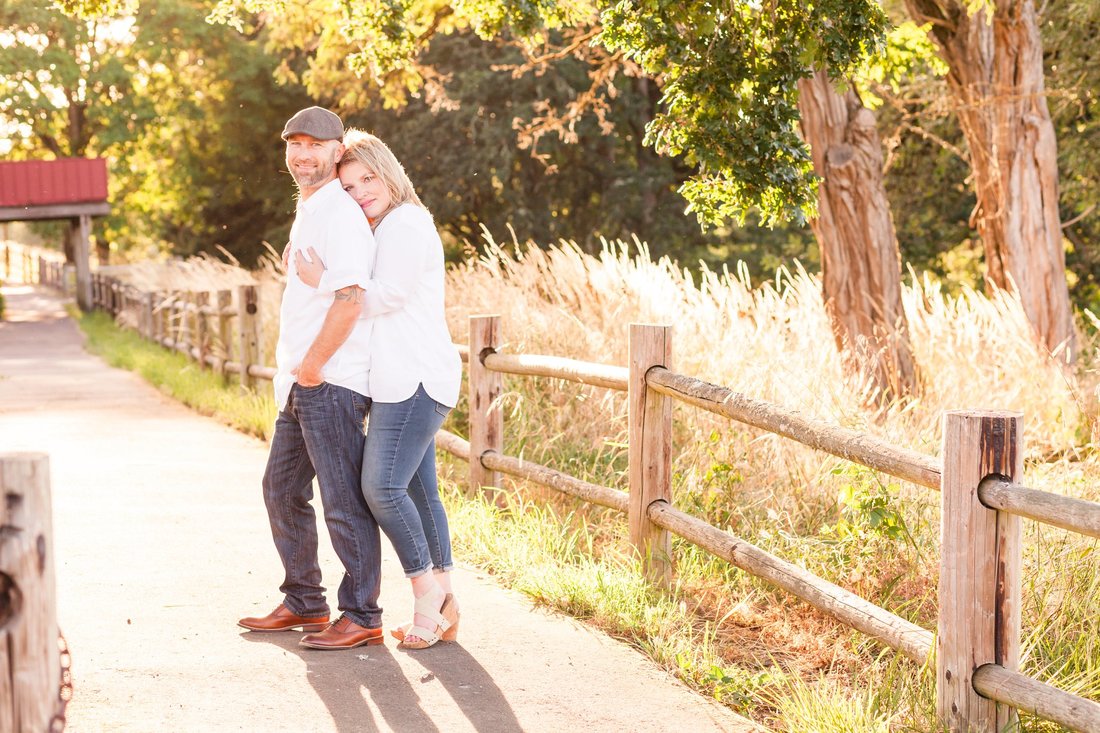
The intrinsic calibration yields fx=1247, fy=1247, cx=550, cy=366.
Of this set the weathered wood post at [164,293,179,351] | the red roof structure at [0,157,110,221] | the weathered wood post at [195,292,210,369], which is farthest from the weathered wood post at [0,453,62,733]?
the red roof structure at [0,157,110,221]

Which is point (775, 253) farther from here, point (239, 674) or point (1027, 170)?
point (239, 674)

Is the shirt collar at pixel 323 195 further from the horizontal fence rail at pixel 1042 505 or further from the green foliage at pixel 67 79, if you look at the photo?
the green foliage at pixel 67 79

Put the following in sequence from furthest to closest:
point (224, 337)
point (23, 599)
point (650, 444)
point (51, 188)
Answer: point (51, 188) → point (224, 337) → point (650, 444) → point (23, 599)

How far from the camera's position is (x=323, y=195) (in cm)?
427

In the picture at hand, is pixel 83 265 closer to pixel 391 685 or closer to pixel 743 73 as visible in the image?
pixel 743 73

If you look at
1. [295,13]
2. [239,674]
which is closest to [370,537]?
[239,674]

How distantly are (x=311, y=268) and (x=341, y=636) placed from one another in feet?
4.48

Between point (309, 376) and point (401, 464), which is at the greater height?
point (309, 376)

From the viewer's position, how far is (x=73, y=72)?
40.0 meters

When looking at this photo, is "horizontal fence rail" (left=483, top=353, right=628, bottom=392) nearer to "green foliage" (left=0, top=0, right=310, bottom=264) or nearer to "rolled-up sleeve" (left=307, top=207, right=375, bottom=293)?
"rolled-up sleeve" (left=307, top=207, right=375, bottom=293)

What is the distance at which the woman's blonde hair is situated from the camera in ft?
14.3

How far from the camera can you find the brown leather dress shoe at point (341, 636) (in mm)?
4574

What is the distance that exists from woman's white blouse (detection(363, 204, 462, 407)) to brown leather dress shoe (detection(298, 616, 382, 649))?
0.88 meters

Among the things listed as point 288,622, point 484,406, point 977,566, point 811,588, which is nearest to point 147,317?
point 484,406
